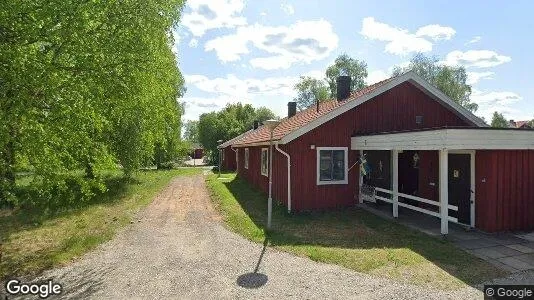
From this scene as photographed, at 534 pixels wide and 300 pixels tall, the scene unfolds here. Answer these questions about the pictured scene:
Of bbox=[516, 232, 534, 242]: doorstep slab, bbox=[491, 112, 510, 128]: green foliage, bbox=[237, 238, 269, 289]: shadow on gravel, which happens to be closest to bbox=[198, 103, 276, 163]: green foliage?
bbox=[516, 232, 534, 242]: doorstep slab

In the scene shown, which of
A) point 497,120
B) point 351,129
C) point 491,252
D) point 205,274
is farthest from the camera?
point 497,120

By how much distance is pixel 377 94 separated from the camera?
14242mm

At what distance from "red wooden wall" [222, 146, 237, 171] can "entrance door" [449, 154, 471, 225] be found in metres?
27.1

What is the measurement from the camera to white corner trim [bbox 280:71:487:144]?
42.9 ft

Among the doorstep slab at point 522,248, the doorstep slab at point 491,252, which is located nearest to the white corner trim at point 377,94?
the doorstep slab at point 491,252

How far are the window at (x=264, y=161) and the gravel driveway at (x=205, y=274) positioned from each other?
690 centimetres

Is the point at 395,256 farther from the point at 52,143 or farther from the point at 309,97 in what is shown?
the point at 309,97

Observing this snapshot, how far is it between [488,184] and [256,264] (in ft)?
23.2

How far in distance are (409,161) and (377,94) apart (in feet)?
9.46

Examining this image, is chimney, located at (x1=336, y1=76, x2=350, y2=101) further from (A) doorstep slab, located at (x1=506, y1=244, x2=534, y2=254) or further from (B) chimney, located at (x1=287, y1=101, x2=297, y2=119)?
(A) doorstep slab, located at (x1=506, y1=244, x2=534, y2=254)

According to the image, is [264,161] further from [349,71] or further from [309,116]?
[349,71]

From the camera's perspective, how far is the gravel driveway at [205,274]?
6746mm

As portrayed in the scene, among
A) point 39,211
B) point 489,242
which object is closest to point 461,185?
point 489,242

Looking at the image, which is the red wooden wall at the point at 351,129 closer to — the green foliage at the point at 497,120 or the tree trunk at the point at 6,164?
the tree trunk at the point at 6,164
